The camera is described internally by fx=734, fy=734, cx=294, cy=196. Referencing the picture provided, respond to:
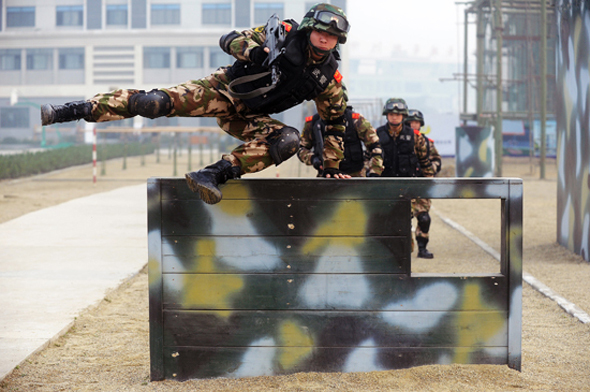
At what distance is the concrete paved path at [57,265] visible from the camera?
4.89m

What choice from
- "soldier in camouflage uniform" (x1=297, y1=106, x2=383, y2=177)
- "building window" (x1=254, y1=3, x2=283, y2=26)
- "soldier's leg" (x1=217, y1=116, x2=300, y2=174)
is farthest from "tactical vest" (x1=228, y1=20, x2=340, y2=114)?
"building window" (x1=254, y1=3, x2=283, y2=26)

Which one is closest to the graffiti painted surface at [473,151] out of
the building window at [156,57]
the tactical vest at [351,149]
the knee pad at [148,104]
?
the tactical vest at [351,149]

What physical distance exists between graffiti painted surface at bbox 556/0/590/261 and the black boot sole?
18.8 feet

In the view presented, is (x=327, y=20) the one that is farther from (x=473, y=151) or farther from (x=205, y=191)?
(x=473, y=151)

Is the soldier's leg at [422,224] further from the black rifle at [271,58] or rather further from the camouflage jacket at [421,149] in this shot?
the black rifle at [271,58]

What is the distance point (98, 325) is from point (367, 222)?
242 centimetres

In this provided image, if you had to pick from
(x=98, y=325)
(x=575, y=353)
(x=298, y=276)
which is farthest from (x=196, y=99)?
(x=575, y=353)

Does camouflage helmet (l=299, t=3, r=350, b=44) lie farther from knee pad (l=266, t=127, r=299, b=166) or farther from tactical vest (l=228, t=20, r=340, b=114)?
knee pad (l=266, t=127, r=299, b=166)

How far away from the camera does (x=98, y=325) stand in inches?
203

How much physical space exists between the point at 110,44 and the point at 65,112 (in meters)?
59.6

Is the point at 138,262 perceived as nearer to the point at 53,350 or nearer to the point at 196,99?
the point at 53,350

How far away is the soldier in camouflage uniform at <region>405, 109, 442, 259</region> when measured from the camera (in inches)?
322

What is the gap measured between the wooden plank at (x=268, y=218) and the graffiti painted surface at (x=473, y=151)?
639 inches

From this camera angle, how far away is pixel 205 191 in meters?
3.43
